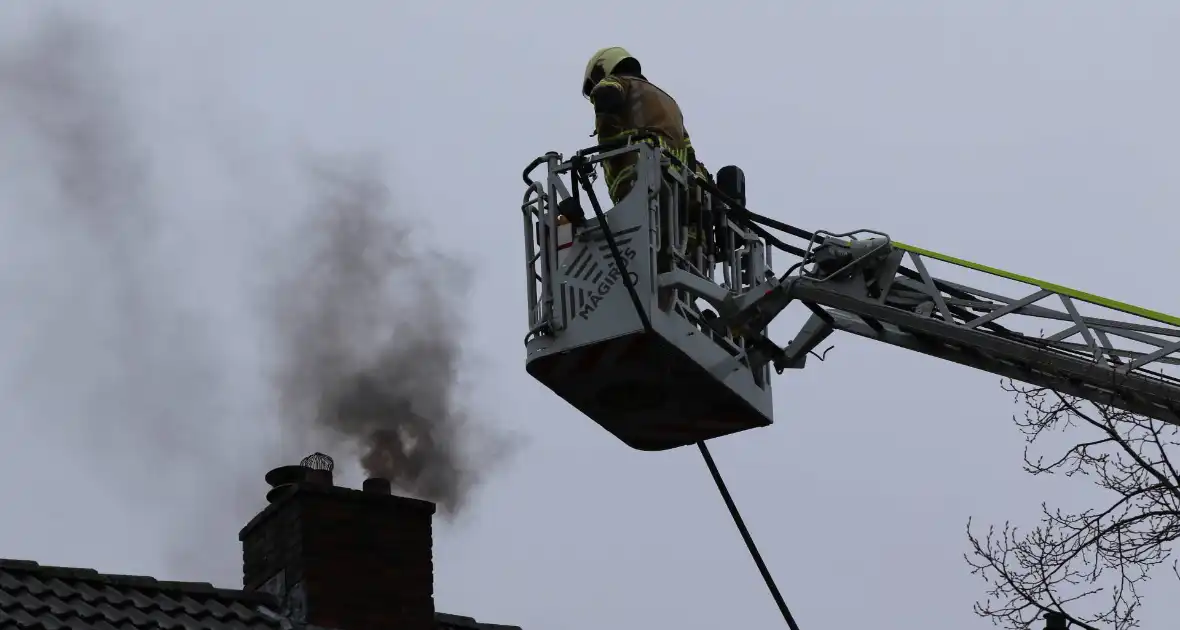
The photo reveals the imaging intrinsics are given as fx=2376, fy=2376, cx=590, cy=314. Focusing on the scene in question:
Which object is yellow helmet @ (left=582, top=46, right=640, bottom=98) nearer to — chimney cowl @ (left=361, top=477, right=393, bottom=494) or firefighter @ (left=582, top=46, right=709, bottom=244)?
firefighter @ (left=582, top=46, right=709, bottom=244)

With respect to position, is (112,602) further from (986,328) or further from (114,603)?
(986,328)

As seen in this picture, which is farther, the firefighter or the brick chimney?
the brick chimney

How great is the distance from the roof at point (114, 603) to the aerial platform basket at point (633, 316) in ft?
7.96

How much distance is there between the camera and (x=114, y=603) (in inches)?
546

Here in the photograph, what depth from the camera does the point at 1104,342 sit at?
42.9 ft

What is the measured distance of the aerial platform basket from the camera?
44.1ft

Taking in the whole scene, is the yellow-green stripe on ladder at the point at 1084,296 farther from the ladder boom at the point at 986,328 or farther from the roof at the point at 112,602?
the roof at the point at 112,602

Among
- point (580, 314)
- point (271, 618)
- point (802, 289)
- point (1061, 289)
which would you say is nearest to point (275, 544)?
point (271, 618)

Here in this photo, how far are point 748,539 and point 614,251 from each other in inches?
77.9

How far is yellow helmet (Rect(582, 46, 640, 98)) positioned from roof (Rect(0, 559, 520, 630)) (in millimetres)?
3738

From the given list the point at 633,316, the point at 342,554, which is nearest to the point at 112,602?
the point at 342,554

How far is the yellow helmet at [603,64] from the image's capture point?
14.6 m

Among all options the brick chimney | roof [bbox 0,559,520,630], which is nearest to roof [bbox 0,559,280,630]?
roof [bbox 0,559,520,630]

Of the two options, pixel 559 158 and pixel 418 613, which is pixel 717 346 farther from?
pixel 418 613
